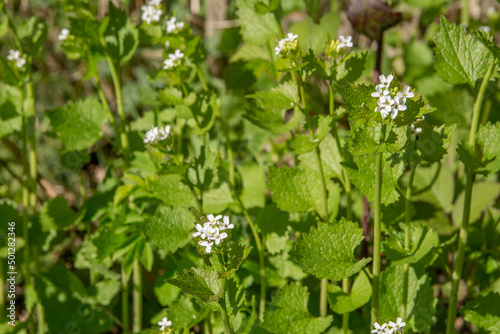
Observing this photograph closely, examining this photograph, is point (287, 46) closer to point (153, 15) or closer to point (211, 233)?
point (211, 233)

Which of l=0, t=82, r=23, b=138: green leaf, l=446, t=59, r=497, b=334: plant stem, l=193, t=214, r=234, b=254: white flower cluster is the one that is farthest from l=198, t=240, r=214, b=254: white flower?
l=0, t=82, r=23, b=138: green leaf

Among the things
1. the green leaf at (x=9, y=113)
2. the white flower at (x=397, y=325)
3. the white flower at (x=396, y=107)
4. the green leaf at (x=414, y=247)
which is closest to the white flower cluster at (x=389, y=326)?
the white flower at (x=397, y=325)

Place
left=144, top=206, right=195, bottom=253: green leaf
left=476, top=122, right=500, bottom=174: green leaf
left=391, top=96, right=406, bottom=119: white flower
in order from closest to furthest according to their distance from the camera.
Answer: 1. left=391, top=96, right=406, bottom=119: white flower
2. left=476, top=122, right=500, bottom=174: green leaf
3. left=144, top=206, right=195, bottom=253: green leaf

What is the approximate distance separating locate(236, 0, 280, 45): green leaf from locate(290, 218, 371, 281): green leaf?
27.7 inches

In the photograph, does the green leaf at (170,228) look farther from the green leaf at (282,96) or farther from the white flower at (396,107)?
the white flower at (396,107)

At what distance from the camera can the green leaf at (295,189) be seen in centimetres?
139

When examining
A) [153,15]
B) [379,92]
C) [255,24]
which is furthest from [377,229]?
[153,15]

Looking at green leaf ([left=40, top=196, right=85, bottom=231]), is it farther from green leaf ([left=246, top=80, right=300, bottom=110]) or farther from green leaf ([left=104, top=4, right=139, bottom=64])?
green leaf ([left=246, top=80, right=300, bottom=110])

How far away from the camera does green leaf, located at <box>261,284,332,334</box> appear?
1.31 m

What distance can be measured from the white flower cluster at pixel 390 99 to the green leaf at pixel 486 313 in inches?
26.0

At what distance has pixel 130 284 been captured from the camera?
2.00 metres

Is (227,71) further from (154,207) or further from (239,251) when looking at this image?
(239,251)

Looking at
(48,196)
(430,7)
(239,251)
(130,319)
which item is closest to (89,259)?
(130,319)

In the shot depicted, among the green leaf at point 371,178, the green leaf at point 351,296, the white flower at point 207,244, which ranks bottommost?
the green leaf at point 351,296
